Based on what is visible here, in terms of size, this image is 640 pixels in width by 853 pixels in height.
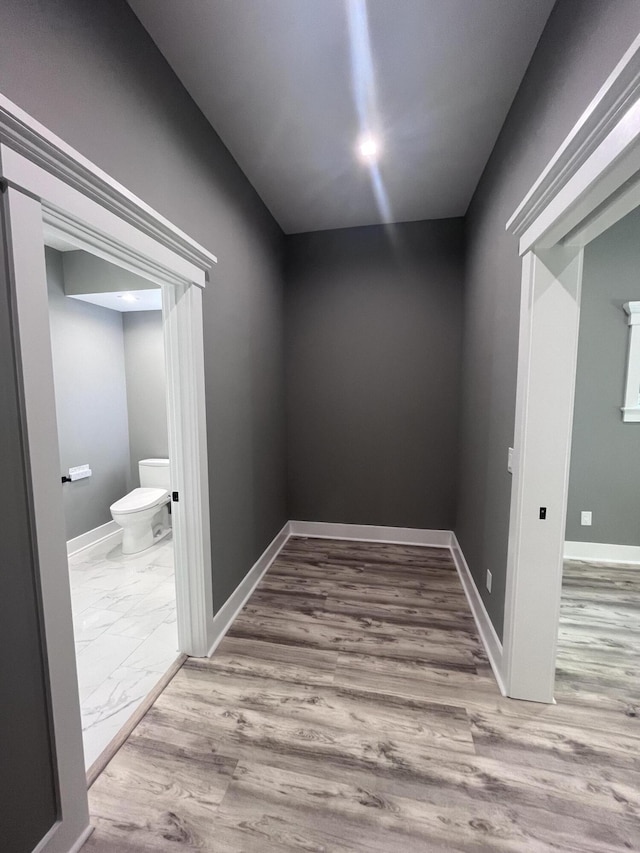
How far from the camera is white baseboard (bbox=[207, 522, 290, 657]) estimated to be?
2145 mm

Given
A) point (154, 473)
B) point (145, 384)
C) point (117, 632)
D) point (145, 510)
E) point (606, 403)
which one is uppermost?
point (145, 384)

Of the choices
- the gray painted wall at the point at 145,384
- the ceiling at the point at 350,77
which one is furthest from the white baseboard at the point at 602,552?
the gray painted wall at the point at 145,384

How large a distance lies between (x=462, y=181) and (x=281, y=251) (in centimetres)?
153

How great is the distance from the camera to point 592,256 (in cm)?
291

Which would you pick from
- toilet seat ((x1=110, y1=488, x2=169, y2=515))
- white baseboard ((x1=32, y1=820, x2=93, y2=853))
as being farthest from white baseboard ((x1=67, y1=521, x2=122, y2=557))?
white baseboard ((x1=32, y1=820, x2=93, y2=853))

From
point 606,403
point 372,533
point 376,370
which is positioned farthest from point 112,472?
point 606,403

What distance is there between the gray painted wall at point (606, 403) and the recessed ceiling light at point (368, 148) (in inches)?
78.7

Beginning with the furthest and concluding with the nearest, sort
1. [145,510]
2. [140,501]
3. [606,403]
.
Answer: [140,501] < [145,510] < [606,403]

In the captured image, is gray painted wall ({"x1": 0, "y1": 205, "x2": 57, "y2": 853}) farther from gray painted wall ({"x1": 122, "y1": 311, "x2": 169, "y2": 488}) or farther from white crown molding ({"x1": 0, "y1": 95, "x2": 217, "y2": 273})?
gray painted wall ({"x1": 122, "y1": 311, "x2": 169, "y2": 488})

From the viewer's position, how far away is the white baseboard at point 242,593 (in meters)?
2.14

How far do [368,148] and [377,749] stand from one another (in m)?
2.98

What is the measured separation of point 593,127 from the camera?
39.9 inches

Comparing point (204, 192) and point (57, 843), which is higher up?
point (204, 192)

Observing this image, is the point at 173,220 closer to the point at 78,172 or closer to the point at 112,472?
the point at 78,172
